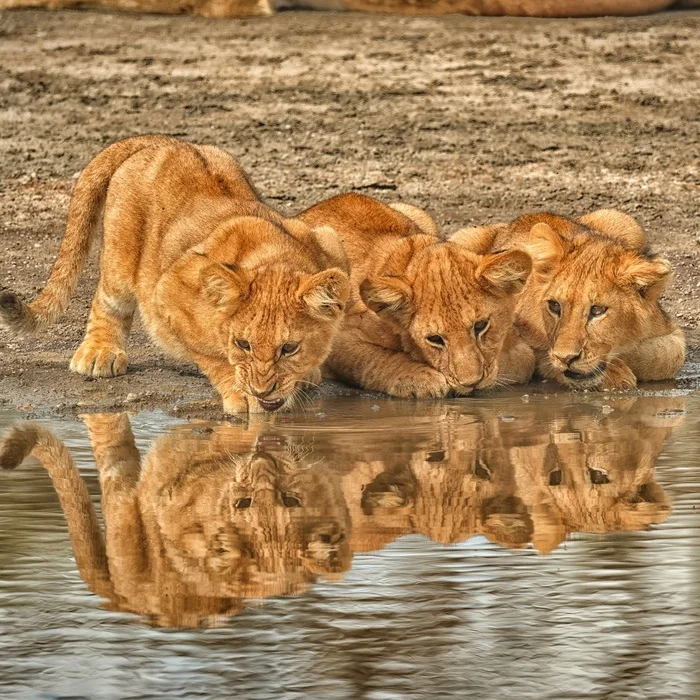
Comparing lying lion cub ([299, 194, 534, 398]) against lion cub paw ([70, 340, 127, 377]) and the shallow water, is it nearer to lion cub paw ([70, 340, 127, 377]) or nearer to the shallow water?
the shallow water

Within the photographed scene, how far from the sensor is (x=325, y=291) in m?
6.87

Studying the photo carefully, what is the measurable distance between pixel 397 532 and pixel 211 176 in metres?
3.95

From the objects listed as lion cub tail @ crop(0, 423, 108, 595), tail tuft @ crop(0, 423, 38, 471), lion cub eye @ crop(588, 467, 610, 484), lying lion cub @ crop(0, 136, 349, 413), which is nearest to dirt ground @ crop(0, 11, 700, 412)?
lying lion cub @ crop(0, 136, 349, 413)

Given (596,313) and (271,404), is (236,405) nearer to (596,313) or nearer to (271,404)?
(271,404)

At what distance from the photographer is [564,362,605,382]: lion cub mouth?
24.7 feet

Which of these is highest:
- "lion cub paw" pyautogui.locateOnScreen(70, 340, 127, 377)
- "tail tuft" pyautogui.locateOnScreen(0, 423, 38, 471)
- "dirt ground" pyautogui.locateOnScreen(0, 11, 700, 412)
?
"dirt ground" pyautogui.locateOnScreen(0, 11, 700, 412)

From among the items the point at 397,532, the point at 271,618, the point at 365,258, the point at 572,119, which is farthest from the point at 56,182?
the point at 271,618

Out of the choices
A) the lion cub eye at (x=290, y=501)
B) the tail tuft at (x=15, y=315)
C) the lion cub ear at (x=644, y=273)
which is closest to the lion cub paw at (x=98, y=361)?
the tail tuft at (x=15, y=315)

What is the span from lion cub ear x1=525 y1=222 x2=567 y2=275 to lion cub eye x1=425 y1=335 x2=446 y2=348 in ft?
2.24

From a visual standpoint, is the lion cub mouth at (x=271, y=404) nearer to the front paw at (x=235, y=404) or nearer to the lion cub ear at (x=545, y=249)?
the front paw at (x=235, y=404)

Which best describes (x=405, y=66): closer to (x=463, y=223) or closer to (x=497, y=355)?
(x=463, y=223)

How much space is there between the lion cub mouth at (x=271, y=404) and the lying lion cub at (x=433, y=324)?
74 centimetres

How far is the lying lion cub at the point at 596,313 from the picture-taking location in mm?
7516

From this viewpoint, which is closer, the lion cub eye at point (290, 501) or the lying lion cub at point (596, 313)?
the lion cub eye at point (290, 501)
